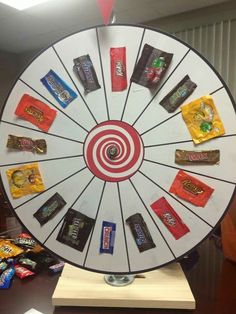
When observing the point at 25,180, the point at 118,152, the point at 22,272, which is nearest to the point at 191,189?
the point at 118,152

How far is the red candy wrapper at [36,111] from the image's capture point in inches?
28.7

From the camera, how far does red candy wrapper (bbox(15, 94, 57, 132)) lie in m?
0.73

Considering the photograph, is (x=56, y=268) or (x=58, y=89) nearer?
(x=58, y=89)

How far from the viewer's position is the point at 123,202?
72 cm

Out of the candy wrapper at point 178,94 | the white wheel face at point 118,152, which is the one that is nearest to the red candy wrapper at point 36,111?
the white wheel face at point 118,152

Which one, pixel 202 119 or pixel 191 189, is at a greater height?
pixel 202 119

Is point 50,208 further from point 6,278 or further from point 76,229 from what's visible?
point 6,278

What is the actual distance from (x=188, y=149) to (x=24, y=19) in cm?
317

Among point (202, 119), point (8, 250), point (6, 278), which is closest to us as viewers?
point (202, 119)

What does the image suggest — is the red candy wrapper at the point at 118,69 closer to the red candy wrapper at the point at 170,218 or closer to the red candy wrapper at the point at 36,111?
the red candy wrapper at the point at 36,111

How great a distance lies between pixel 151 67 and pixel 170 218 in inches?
13.7

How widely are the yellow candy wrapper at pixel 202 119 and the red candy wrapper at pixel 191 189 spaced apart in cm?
9

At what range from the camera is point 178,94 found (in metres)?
0.68

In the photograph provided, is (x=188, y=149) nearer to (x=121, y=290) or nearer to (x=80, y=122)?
(x=80, y=122)
